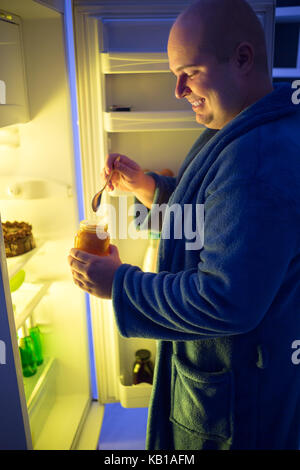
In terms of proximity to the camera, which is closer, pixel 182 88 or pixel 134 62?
pixel 182 88

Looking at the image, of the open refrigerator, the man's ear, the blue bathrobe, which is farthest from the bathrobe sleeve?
the open refrigerator

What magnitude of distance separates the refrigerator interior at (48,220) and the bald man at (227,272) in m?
0.53

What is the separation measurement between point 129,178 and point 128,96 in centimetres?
36

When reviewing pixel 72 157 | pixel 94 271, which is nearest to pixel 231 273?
pixel 94 271

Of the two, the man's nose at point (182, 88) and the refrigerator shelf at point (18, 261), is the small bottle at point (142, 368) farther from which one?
the man's nose at point (182, 88)

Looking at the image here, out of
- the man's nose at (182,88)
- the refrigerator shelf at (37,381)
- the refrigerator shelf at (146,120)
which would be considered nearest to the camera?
the man's nose at (182,88)

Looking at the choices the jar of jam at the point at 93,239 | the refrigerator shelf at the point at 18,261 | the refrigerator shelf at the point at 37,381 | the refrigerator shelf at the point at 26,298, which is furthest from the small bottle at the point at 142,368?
the jar of jam at the point at 93,239

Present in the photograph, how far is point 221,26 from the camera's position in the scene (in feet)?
2.47

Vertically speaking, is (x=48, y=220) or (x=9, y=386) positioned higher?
(x=48, y=220)

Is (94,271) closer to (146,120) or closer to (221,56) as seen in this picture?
(221,56)

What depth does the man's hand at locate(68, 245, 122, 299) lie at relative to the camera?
2.80 feet

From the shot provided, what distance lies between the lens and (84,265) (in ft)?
2.85

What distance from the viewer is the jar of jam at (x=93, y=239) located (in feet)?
3.06

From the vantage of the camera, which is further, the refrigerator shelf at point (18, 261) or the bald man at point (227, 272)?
the refrigerator shelf at point (18, 261)
